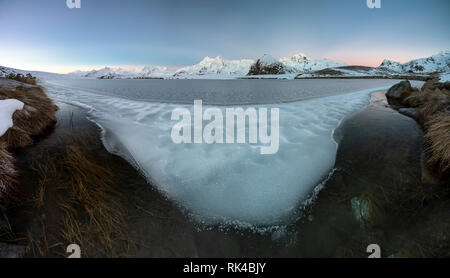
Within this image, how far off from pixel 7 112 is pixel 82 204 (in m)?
4.57

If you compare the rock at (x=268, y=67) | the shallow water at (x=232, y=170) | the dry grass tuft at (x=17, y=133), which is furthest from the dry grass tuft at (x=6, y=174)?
the rock at (x=268, y=67)

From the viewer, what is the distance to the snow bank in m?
4.13

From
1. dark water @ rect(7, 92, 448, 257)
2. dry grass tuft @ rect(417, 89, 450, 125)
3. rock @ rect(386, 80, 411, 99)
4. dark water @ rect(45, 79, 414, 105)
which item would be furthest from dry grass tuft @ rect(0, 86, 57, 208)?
rock @ rect(386, 80, 411, 99)

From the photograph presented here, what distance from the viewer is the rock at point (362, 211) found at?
9.91 ft

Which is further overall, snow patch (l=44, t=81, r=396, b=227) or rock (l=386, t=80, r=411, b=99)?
rock (l=386, t=80, r=411, b=99)

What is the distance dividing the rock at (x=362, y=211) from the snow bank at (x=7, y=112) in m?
8.27

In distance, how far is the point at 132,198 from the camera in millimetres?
3250

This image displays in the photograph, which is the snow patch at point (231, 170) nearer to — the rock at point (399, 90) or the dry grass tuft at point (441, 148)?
the dry grass tuft at point (441, 148)

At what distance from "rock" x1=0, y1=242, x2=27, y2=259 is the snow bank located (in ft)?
11.1

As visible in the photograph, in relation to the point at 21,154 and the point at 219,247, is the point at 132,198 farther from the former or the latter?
the point at 21,154

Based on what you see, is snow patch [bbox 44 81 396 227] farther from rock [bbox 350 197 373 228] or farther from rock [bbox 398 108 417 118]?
rock [bbox 398 108 417 118]

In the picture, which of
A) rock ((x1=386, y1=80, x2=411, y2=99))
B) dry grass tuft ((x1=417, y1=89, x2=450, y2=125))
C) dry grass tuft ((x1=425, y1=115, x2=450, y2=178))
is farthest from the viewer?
rock ((x1=386, y1=80, x2=411, y2=99))

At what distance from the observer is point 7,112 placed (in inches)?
182
